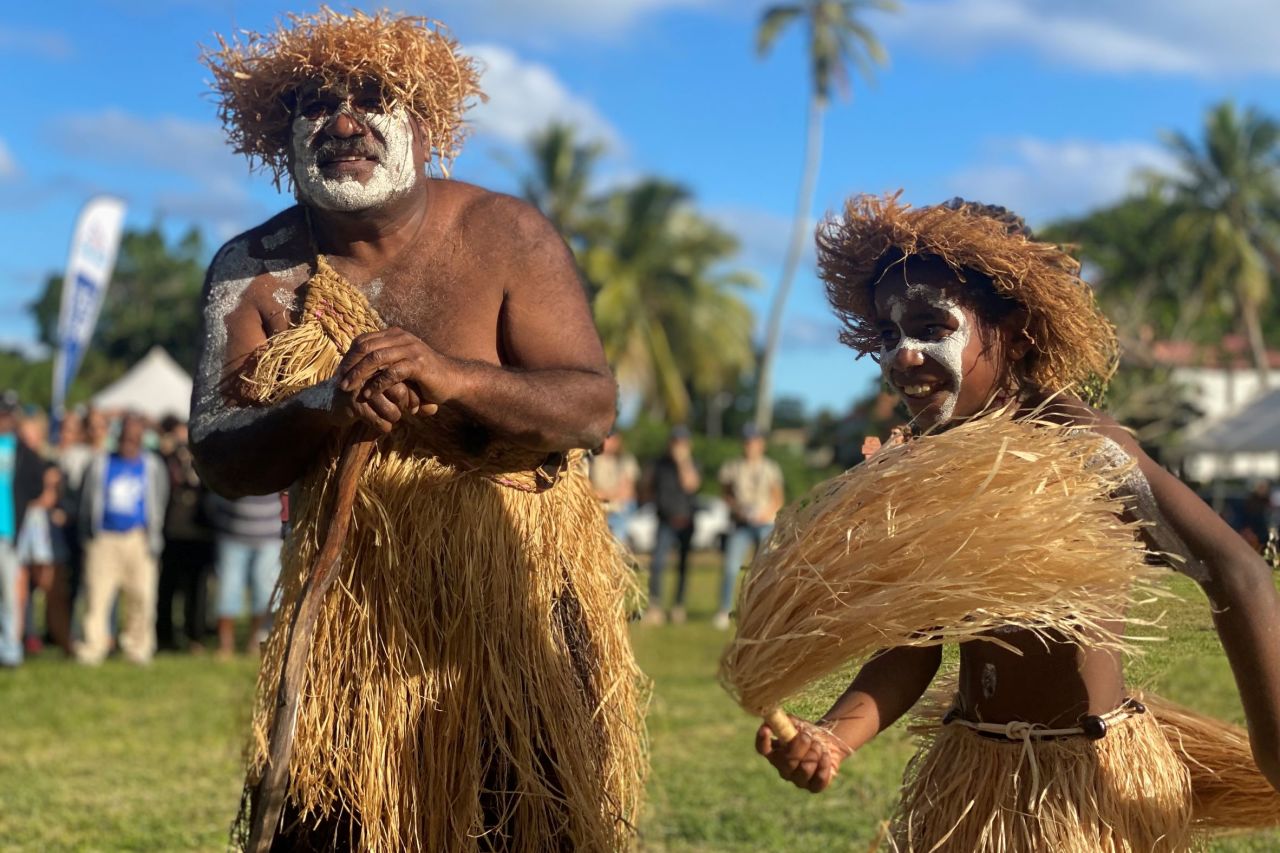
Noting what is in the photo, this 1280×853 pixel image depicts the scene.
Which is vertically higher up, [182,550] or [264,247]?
[264,247]

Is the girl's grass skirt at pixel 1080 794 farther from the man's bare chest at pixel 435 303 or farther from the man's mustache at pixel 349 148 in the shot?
the man's mustache at pixel 349 148

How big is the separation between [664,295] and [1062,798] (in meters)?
38.4

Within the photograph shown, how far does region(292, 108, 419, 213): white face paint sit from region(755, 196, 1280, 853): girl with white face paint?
897mm

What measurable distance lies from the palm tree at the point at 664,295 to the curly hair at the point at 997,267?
34797 mm

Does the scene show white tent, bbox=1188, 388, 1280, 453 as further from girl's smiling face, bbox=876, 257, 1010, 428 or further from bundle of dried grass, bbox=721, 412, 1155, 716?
bundle of dried grass, bbox=721, 412, 1155, 716

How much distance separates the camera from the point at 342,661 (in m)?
2.75

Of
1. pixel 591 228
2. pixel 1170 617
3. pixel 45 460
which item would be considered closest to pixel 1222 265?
pixel 591 228

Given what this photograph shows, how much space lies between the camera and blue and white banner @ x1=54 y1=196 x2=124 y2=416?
46.7 feet

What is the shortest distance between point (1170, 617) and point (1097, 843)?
553mm

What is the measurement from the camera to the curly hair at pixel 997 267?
268 cm

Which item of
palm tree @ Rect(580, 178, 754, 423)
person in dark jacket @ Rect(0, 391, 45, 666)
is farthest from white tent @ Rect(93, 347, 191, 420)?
palm tree @ Rect(580, 178, 754, 423)

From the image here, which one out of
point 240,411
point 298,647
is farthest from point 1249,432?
point 298,647

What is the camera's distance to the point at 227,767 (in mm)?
6645

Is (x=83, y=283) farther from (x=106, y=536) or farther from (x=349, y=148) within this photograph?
(x=349, y=148)
